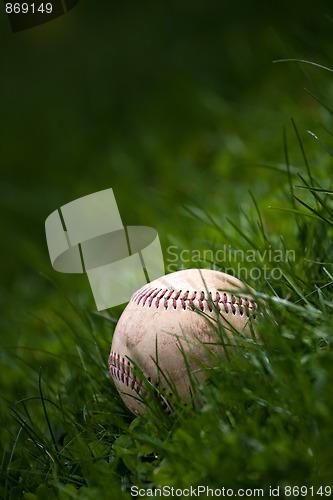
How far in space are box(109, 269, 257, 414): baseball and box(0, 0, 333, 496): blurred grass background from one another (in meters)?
0.42

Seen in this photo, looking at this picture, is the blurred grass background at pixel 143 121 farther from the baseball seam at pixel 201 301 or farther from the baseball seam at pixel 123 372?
the baseball seam at pixel 201 301

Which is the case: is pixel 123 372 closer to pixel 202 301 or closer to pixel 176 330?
pixel 176 330

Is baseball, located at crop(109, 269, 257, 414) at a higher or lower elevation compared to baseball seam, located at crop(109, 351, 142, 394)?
higher

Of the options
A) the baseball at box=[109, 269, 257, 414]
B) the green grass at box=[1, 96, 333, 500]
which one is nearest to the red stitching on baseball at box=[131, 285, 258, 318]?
the baseball at box=[109, 269, 257, 414]

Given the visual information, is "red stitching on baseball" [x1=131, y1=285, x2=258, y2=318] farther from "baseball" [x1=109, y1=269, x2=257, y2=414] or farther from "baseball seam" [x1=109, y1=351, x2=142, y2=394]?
"baseball seam" [x1=109, y1=351, x2=142, y2=394]

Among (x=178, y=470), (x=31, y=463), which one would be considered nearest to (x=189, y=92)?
(x=31, y=463)

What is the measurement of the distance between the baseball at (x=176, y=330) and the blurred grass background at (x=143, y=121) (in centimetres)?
42

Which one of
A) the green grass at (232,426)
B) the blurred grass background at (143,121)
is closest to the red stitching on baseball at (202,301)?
the green grass at (232,426)

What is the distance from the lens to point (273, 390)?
1579 millimetres

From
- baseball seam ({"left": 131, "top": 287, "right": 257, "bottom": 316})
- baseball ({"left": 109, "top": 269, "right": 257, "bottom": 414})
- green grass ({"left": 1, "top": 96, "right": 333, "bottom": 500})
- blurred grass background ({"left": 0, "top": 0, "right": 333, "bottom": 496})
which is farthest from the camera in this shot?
blurred grass background ({"left": 0, "top": 0, "right": 333, "bottom": 496})

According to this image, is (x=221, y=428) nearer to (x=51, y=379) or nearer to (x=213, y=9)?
(x=51, y=379)

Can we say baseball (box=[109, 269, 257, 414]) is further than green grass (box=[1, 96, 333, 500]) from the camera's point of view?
Yes

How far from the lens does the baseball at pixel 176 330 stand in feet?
6.19

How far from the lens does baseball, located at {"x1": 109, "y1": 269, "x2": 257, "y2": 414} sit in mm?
1888
